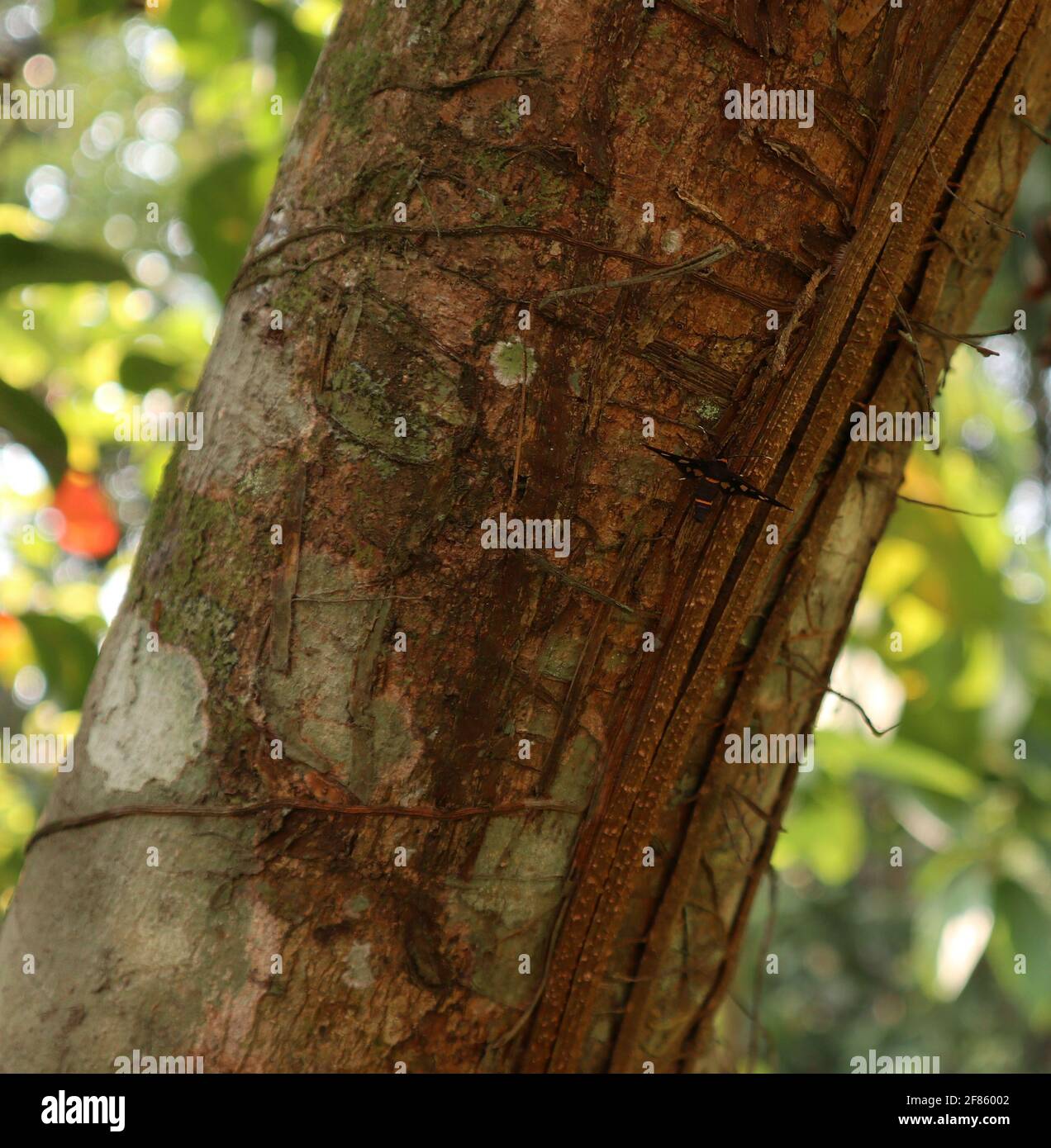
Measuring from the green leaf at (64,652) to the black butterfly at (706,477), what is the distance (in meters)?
1.39

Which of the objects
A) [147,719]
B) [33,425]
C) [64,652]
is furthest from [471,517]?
[64,652]

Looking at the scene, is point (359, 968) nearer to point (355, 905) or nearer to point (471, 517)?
point (355, 905)

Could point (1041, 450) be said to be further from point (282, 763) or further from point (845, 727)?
point (282, 763)

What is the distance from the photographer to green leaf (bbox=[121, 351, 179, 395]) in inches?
83.3

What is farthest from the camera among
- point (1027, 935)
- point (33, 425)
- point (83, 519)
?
point (1027, 935)

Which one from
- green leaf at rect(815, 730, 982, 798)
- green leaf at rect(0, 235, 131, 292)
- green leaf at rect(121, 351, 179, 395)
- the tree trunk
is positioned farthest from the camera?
green leaf at rect(815, 730, 982, 798)

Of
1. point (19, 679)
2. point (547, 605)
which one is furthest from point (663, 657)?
point (19, 679)

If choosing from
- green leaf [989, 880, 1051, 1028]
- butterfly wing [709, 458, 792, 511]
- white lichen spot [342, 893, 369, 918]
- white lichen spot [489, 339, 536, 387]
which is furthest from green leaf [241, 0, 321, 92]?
green leaf [989, 880, 1051, 1028]

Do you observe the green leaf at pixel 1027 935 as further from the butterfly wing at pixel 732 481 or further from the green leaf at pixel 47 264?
the green leaf at pixel 47 264

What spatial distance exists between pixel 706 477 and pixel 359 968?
0.60 metres

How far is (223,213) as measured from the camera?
2043mm

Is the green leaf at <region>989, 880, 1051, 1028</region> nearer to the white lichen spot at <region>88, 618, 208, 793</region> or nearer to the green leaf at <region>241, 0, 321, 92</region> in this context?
the white lichen spot at <region>88, 618, 208, 793</region>

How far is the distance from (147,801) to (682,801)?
57 cm

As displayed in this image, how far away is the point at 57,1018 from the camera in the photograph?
3.28ft
